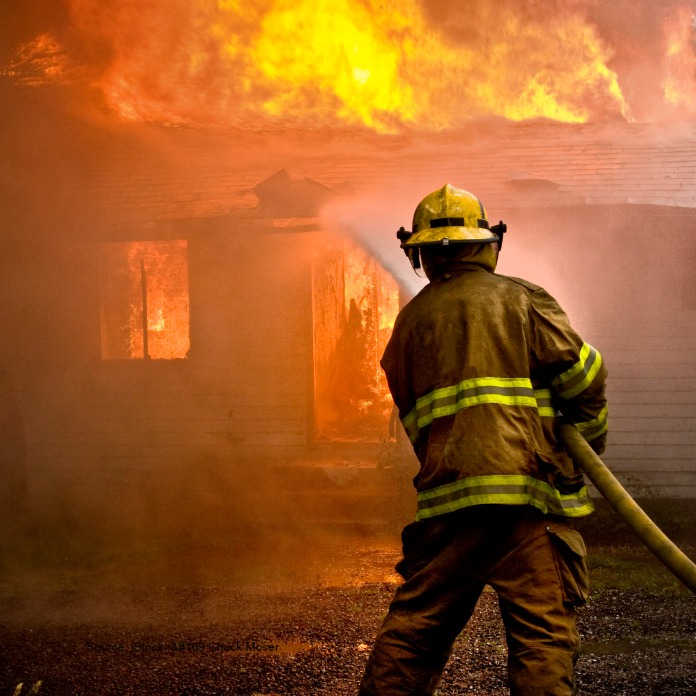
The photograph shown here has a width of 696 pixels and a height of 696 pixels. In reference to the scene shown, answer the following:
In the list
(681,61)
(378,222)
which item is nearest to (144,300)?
(378,222)

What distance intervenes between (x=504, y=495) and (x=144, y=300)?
26.5 feet

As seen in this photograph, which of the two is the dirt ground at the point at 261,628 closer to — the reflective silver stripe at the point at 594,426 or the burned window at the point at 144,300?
the reflective silver stripe at the point at 594,426

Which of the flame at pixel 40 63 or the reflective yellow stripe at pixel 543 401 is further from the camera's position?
the flame at pixel 40 63

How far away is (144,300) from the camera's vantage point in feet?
31.9

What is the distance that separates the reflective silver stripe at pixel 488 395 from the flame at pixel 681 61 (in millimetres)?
9224

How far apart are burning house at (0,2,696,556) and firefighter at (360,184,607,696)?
18.7 ft

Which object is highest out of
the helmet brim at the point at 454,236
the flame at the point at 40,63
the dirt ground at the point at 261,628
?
the flame at the point at 40,63

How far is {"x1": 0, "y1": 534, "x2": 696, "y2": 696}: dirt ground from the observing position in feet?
13.2

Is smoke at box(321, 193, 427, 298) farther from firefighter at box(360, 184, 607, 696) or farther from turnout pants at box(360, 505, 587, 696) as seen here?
turnout pants at box(360, 505, 587, 696)

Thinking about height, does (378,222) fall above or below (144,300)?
above

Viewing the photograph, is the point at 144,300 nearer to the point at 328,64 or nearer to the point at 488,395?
the point at 328,64

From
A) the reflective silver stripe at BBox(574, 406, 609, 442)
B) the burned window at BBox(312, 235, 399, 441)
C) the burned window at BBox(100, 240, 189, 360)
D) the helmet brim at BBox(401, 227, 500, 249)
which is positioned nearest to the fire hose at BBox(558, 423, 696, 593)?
the reflective silver stripe at BBox(574, 406, 609, 442)

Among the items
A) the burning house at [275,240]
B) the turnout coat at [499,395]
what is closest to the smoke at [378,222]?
the burning house at [275,240]

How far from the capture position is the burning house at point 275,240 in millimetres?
8336
